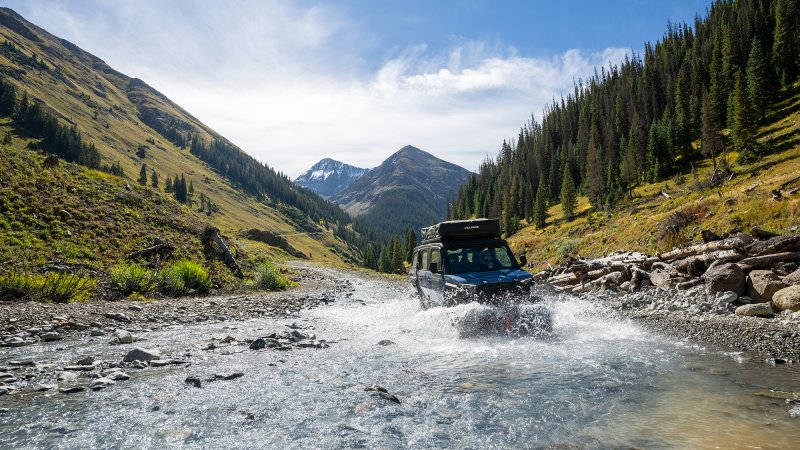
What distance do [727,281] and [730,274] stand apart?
255mm

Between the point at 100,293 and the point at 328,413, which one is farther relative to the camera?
the point at 100,293

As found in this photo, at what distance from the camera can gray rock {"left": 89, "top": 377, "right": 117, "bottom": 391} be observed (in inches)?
281

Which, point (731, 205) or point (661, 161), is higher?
point (661, 161)

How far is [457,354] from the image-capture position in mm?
9594

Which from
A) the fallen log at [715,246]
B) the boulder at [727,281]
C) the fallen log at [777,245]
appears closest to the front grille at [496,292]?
the boulder at [727,281]

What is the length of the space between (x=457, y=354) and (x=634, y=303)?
9016 millimetres

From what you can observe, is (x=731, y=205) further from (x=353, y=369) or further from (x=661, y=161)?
(x=661, y=161)

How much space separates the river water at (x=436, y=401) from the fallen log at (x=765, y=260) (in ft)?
16.0

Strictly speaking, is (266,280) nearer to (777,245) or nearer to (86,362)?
(86,362)

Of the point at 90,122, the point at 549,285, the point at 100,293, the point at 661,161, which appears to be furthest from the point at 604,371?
the point at 90,122

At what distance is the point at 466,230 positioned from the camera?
1398 centimetres

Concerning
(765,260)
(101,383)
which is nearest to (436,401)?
(101,383)

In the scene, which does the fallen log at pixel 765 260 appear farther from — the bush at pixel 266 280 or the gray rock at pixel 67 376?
the bush at pixel 266 280

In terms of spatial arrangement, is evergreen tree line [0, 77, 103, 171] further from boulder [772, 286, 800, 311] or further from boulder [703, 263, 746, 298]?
boulder [772, 286, 800, 311]
